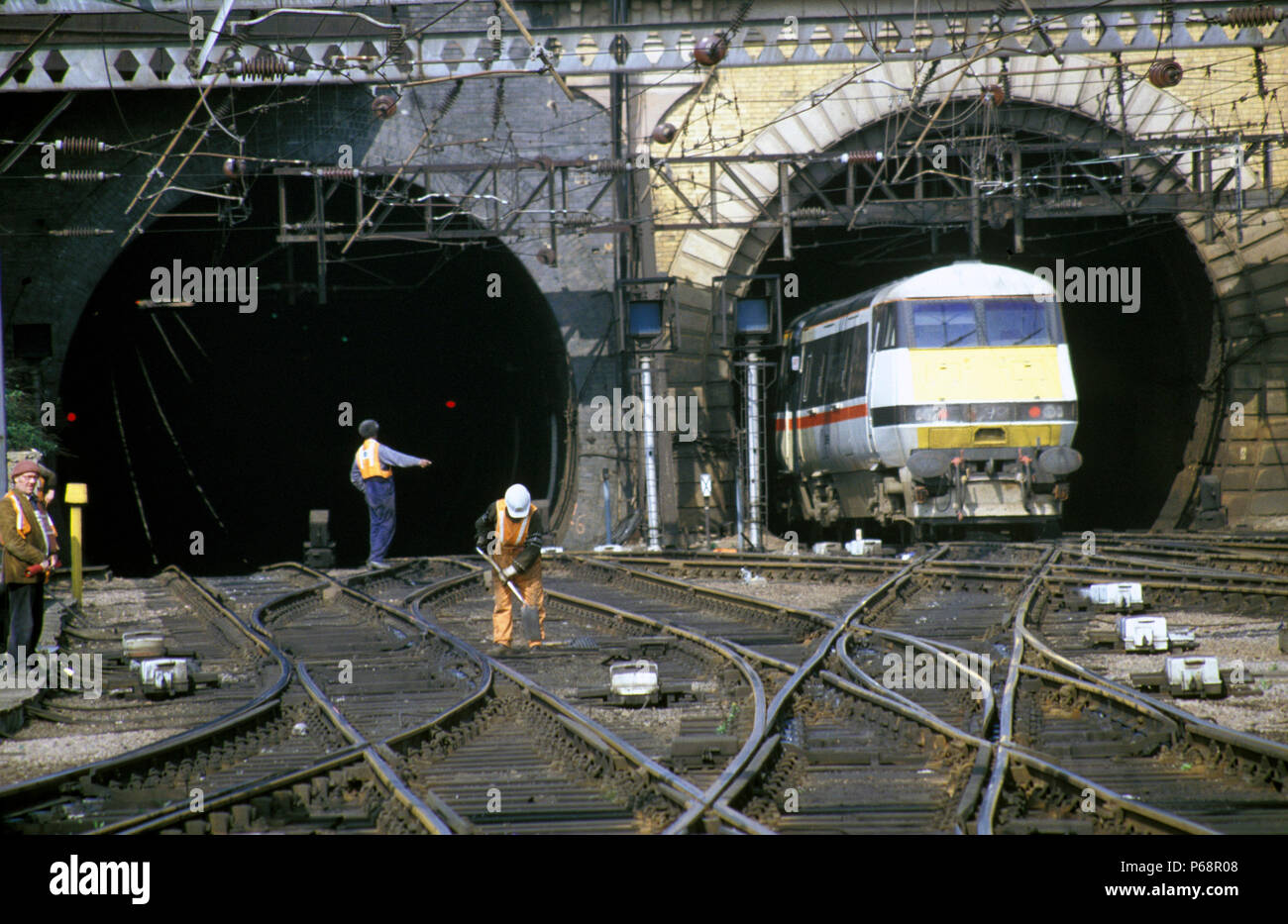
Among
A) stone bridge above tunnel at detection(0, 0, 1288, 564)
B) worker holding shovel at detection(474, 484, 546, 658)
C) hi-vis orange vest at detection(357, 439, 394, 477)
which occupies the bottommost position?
worker holding shovel at detection(474, 484, 546, 658)

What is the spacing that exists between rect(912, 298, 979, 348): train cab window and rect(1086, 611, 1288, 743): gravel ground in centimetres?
709

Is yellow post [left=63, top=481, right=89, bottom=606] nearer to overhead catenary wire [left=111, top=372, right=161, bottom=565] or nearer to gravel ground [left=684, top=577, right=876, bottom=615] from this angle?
gravel ground [left=684, top=577, right=876, bottom=615]

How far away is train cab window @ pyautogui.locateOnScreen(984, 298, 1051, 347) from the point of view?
64.2 ft

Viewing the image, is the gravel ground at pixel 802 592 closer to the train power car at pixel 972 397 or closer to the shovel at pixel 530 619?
the shovel at pixel 530 619

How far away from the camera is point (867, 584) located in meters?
16.2

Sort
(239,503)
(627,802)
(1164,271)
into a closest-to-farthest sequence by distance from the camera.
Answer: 1. (627,802)
2. (1164,271)
3. (239,503)

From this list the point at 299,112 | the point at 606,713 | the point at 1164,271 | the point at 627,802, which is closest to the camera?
the point at 627,802

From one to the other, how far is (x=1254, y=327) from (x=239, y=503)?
20.6 m

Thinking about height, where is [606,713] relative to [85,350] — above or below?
below

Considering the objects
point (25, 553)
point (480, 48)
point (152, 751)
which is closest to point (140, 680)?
point (25, 553)

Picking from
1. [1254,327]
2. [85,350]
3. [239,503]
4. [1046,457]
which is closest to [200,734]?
[1046,457]

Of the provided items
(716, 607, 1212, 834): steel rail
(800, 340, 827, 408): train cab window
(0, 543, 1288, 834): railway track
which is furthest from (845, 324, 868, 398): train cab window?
(716, 607, 1212, 834): steel rail

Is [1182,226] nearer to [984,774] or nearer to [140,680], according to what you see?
[140,680]

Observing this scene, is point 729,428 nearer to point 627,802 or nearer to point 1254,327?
point 1254,327
